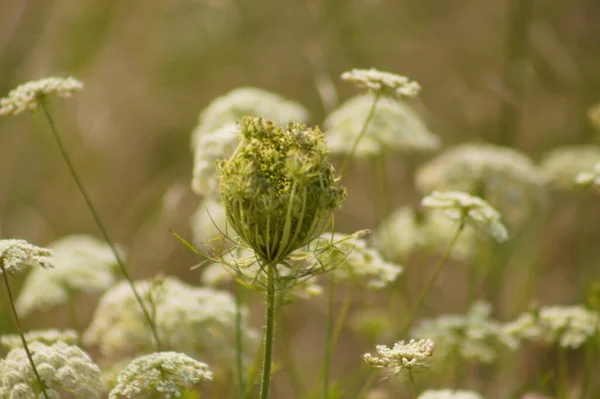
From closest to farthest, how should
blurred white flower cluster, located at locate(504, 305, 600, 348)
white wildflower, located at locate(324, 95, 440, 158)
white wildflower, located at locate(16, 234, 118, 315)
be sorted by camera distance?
blurred white flower cluster, located at locate(504, 305, 600, 348)
white wildflower, located at locate(16, 234, 118, 315)
white wildflower, located at locate(324, 95, 440, 158)

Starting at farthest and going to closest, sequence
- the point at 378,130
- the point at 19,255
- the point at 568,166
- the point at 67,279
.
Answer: the point at 568,166 < the point at 378,130 < the point at 67,279 < the point at 19,255

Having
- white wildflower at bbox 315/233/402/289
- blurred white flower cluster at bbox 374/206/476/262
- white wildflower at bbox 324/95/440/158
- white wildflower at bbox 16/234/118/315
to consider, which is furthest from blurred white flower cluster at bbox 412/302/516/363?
white wildflower at bbox 16/234/118/315

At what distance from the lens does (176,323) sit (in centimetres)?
289

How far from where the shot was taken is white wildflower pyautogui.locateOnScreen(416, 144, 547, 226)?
149 inches

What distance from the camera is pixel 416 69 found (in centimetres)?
900

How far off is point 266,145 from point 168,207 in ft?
5.76

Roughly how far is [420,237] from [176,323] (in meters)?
1.75

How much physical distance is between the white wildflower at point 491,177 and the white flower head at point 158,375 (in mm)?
2161

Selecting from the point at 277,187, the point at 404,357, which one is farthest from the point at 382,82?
the point at 404,357

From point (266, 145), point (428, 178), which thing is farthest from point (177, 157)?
point (266, 145)

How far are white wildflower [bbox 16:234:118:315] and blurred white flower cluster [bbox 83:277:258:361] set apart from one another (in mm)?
347

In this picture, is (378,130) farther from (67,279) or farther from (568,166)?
(67,279)

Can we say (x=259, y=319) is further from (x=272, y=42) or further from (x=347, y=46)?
(x=272, y=42)

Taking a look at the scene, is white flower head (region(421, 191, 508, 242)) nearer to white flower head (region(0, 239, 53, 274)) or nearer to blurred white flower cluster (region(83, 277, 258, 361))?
blurred white flower cluster (region(83, 277, 258, 361))
